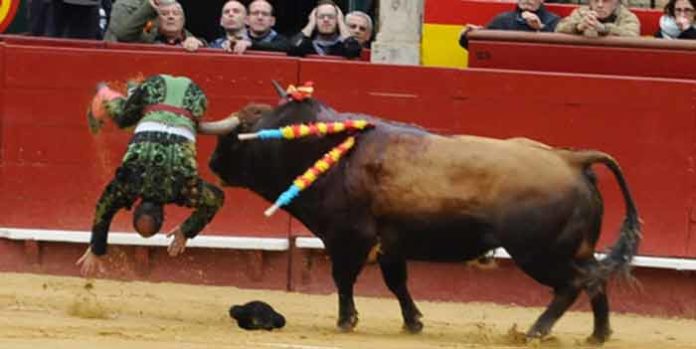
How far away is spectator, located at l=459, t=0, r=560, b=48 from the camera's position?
1368 cm

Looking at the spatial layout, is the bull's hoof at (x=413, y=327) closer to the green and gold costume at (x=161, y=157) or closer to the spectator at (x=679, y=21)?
the green and gold costume at (x=161, y=157)

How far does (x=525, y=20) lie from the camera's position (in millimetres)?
13688

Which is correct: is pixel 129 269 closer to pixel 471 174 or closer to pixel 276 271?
pixel 276 271

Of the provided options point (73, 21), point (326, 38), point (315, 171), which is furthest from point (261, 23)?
point (315, 171)

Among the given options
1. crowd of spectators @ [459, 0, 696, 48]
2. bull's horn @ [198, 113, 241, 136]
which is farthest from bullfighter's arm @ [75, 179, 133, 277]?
crowd of spectators @ [459, 0, 696, 48]

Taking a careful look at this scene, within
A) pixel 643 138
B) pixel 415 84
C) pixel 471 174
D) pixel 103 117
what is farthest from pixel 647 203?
pixel 103 117

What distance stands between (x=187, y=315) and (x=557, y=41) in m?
3.14

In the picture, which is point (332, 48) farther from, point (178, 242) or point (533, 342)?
point (533, 342)

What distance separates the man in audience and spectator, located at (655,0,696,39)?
2429 millimetres

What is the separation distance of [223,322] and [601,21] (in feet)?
11.6

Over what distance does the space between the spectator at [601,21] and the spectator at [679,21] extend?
0.24 m

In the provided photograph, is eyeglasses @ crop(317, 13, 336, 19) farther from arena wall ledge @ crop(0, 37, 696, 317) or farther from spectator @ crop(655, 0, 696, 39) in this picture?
spectator @ crop(655, 0, 696, 39)

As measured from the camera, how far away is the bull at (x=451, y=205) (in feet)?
35.8

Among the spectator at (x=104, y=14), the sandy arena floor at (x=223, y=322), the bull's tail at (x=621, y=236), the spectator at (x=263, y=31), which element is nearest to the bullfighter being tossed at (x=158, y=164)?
the sandy arena floor at (x=223, y=322)
